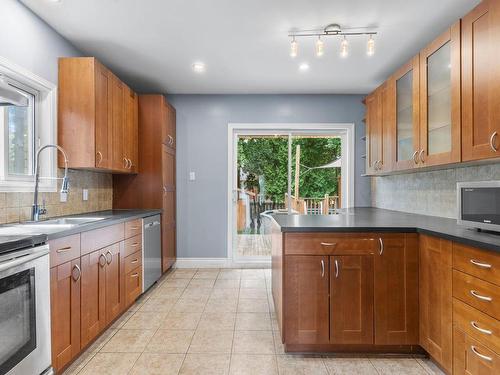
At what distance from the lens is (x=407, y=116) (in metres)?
2.60

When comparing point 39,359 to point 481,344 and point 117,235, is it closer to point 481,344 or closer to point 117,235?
point 117,235

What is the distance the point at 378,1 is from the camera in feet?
7.03

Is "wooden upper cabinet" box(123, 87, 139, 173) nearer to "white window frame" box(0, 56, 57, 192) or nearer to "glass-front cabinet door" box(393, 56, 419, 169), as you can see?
"white window frame" box(0, 56, 57, 192)

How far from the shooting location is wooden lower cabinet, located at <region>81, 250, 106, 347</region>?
2008mm

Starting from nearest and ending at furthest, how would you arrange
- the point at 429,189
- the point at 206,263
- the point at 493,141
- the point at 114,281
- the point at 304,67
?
the point at 493,141 → the point at 114,281 → the point at 429,189 → the point at 304,67 → the point at 206,263

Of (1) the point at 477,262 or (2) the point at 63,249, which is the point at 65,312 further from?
(1) the point at 477,262

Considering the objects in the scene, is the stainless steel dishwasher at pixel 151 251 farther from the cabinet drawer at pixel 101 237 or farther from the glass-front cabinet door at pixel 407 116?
the glass-front cabinet door at pixel 407 116

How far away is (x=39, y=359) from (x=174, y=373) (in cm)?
75

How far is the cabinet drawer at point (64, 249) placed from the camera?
1691mm

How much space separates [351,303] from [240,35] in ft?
7.65

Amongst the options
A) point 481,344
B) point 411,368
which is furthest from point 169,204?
point 481,344

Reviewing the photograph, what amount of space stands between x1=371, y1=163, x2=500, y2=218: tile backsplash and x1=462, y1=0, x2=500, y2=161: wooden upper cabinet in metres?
0.50

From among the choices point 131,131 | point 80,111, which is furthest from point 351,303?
point 131,131

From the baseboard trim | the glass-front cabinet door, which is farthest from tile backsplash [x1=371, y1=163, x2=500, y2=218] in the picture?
the baseboard trim
